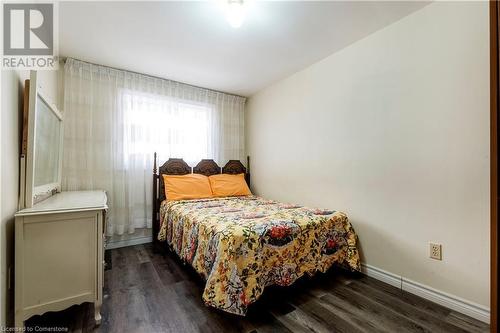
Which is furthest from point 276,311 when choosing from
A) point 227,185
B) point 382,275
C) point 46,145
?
point 46,145

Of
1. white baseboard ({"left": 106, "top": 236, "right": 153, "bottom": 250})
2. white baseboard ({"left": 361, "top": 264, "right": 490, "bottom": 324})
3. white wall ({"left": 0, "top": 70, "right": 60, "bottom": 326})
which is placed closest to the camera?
white wall ({"left": 0, "top": 70, "right": 60, "bottom": 326})

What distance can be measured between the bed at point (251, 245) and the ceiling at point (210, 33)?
1686mm

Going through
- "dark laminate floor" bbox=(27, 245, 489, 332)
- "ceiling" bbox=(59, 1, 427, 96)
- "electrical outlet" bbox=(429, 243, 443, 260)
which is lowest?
"dark laminate floor" bbox=(27, 245, 489, 332)

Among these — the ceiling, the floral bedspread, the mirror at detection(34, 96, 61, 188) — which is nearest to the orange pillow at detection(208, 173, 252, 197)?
the floral bedspread

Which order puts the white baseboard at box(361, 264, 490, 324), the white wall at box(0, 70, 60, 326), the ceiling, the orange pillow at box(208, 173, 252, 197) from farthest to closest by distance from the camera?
the orange pillow at box(208, 173, 252, 197) < the ceiling < the white baseboard at box(361, 264, 490, 324) < the white wall at box(0, 70, 60, 326)

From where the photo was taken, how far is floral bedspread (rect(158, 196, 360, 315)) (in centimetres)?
148

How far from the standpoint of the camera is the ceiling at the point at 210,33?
69.9 inches

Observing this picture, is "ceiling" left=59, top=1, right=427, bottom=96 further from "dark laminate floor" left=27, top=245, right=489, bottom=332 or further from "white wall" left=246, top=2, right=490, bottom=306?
"dark laminate floor" left=27, top=245, right=489, bottom=332

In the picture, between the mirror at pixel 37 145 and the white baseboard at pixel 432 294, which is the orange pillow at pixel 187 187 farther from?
the white baseboard at pixel 432 294

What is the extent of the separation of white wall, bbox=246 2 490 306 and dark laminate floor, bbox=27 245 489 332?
0.26 m

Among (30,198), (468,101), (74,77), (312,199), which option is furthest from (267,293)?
(74,77)

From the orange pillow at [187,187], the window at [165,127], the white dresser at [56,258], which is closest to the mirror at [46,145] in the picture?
the white dresser at [56,258]

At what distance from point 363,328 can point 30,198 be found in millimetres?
2243

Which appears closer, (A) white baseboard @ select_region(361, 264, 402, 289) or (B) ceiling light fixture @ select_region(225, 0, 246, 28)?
(B) ceiling light fixture @ select_region(225, 0, 246, 28)
